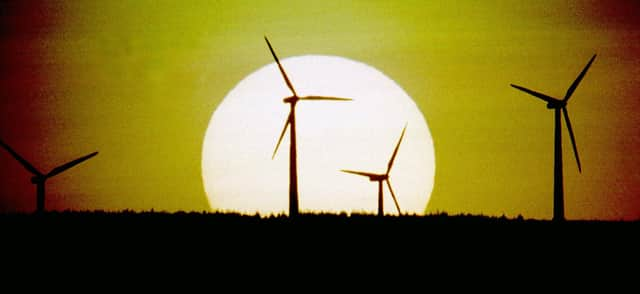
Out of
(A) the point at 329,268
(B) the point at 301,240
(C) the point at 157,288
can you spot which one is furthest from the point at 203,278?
(B) the point at 301,240

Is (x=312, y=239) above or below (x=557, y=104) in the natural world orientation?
below

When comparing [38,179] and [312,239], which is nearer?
[312,239]

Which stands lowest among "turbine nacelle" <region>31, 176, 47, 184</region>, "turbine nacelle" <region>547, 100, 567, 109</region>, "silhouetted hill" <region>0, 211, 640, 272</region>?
"silhouetted hill" <region>0, 211, 640, 272</region>

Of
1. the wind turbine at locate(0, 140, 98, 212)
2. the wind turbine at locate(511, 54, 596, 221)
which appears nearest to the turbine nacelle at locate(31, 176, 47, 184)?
the wind turbine at locate(0, 140, 98, 212)

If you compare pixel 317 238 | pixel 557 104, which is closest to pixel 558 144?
pixel 557 104

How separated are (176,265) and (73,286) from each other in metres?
6.33

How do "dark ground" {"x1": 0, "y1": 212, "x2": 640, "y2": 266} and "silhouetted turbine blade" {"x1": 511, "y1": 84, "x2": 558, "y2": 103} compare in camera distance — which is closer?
"dark ground" {"x1": 0, "y1": 212, "x2": 640, "y2": 266}

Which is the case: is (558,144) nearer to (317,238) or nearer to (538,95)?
(538,95)

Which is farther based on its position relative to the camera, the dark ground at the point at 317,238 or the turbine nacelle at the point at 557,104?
the turbine nacelle at the point at 557,104

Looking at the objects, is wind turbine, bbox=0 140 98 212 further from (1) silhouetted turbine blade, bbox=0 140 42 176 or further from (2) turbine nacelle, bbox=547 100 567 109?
(2) turbine nacelle, bbox=547 100 567 109

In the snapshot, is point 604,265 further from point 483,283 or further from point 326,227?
point 326,227

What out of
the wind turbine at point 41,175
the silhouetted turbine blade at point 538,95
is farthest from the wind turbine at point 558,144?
the wind turbine at point 41,175

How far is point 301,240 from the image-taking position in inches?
2135

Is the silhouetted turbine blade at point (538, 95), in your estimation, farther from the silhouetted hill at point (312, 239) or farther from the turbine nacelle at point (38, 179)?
the turbine nacelle at point (38, 179)
